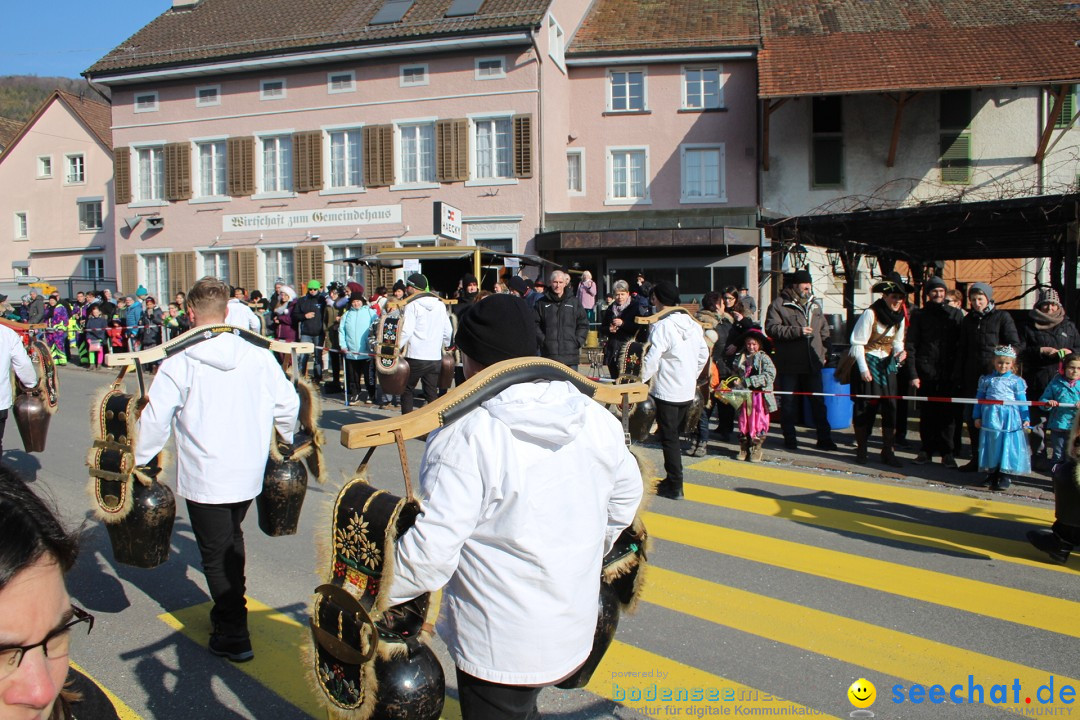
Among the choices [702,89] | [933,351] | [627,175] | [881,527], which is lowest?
[881,527]

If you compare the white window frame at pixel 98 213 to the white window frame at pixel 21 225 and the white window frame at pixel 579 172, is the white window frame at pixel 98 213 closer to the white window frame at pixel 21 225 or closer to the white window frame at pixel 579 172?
the white window frame at pixel 21 225

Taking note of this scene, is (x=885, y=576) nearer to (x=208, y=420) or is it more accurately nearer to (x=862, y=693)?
(x=862, y=693)

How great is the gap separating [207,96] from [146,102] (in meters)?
2.62

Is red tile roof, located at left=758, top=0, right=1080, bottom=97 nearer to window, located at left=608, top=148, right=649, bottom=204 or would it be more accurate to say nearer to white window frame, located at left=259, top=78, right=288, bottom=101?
window, located at left=608, top=148, right=649, bottom=204

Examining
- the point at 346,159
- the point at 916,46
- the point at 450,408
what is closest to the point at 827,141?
the point at 916,46

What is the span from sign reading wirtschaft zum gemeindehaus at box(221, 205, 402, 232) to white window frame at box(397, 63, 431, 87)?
12.5 ft

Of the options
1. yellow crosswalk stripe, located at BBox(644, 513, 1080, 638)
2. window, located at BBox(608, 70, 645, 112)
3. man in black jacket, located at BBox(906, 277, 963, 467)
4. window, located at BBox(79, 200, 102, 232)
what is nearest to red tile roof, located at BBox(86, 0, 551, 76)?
window, located at BBox(608, 70, 645, 112)

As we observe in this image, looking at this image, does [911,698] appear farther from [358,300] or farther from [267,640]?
[358,300]

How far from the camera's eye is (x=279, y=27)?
92.4 ft

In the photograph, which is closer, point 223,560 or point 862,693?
point 862,693

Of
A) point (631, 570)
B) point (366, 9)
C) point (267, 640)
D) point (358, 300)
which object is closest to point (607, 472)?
point (631, 570)

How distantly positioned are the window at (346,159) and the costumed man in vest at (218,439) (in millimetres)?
23597

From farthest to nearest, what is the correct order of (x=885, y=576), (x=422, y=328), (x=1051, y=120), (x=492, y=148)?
(x=492, y=148) < (x=1051, y=120) < (x=422, y=328) < (x=885, y=576)

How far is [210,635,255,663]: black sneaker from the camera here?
426 cm
